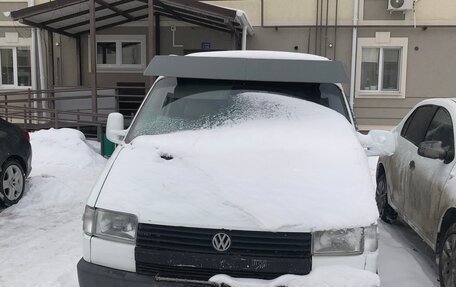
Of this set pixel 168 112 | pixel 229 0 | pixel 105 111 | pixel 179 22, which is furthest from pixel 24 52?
pixel 168 112

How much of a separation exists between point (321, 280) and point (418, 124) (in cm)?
333

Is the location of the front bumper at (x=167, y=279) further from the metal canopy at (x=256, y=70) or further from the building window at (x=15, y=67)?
the building window at (x=15, y=67)

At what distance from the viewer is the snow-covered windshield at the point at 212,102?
3.71 meters

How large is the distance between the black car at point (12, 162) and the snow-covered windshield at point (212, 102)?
3.12 metres

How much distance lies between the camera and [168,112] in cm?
388

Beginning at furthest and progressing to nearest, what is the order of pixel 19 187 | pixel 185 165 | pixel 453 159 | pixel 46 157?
pixel 46 157 < pixel 19 187 < pixel 453 159 < pixel 185 165

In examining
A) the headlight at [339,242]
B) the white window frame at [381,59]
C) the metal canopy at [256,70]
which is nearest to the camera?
the headlight at [339,242]

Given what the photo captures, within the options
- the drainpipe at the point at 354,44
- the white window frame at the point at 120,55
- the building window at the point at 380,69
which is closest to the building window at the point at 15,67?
the white window frame at the point at 120,55

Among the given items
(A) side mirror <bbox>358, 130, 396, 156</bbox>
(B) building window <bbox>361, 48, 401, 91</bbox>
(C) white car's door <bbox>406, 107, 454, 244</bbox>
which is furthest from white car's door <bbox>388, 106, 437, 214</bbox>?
(B) building window <bbox>361, 48, 401, 91</bbox>

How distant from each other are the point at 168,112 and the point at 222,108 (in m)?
0.42

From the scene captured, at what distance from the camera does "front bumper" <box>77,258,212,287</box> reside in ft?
9.07

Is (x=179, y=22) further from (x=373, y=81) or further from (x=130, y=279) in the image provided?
(x=130, y=279)

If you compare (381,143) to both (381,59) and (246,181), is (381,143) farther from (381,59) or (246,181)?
(381,59)

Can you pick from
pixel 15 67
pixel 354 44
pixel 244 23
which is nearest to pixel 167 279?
pixel 244 23
